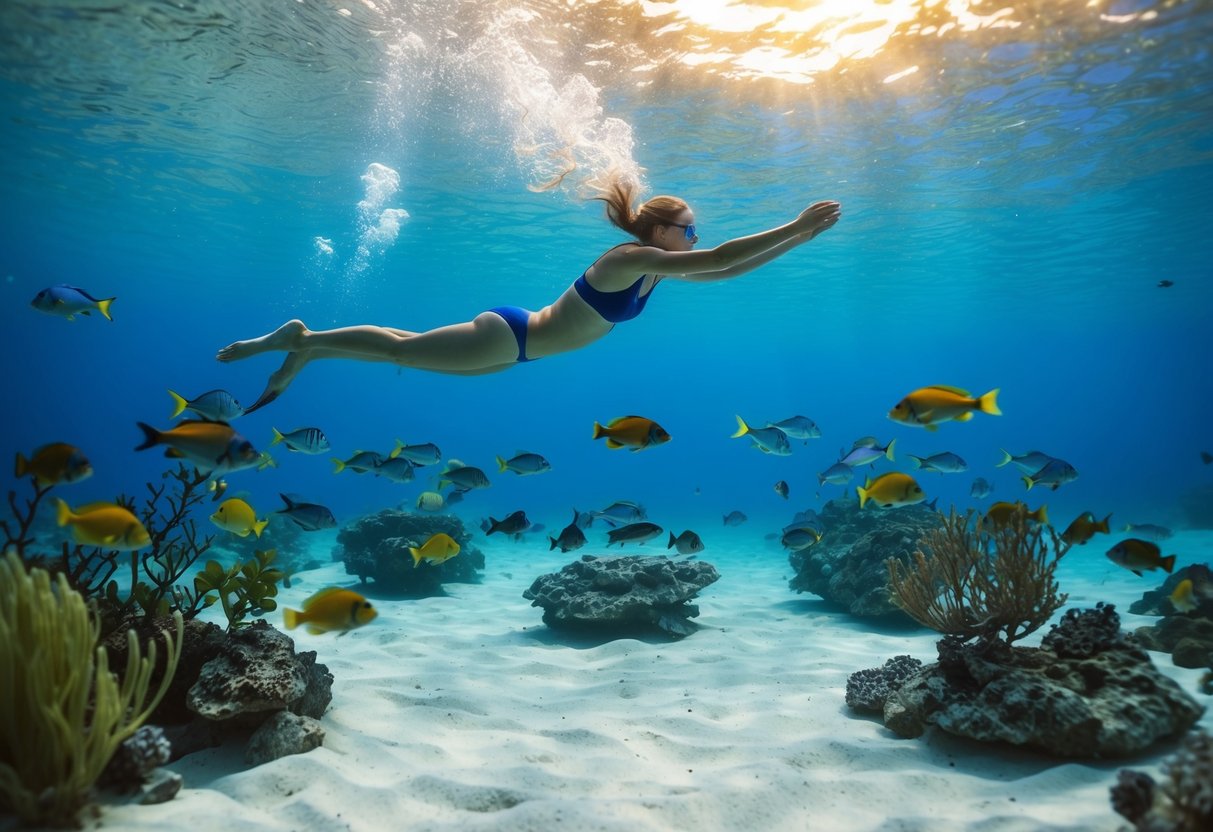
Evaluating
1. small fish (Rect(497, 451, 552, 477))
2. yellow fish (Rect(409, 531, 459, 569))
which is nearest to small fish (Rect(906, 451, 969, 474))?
small fish (Rect(497, 451, 552, 477))

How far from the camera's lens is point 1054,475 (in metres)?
7.31

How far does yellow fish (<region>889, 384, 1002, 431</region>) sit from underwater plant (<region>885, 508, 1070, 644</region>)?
147 centimetres

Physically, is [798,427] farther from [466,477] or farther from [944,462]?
[466,477]

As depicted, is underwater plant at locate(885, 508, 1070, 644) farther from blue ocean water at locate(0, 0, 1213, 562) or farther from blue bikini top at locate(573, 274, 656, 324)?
blue ocean water at locate(0, 0, 1213, 562)

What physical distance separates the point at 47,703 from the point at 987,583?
20.6ft

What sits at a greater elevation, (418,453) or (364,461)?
(418,453)

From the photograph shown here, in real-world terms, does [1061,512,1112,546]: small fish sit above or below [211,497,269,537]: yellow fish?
above

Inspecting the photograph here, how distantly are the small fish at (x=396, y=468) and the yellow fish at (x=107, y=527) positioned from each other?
160 inches

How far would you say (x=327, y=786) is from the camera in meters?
3.46

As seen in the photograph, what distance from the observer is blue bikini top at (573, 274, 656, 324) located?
15.8 ft

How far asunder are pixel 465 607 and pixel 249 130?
15679 mm

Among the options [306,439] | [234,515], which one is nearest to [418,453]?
[306,439]

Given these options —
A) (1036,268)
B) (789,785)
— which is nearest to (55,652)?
(789,785)

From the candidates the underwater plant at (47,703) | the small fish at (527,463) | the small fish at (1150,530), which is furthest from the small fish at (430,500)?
the small fish at (1150,530)
